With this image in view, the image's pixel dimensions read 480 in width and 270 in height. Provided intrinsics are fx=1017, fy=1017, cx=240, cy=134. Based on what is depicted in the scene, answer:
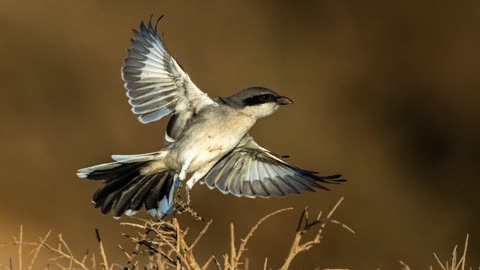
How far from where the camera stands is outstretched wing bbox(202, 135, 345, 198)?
528cm

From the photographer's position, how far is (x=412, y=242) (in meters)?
10.4

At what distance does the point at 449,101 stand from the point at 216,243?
10.9ft

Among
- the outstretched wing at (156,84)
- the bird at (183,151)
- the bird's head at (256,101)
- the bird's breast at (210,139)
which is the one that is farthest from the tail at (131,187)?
the bird's head at (256,101)

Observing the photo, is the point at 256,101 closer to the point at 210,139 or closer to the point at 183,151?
the point at 210,139

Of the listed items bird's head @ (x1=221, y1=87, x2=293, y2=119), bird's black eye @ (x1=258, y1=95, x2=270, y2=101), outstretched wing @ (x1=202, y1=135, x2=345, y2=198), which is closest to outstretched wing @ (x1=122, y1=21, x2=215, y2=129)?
bird's head @ (x1=221, y1=87, x2=293, y2=119)

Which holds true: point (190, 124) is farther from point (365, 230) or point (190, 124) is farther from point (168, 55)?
point (365, 230)

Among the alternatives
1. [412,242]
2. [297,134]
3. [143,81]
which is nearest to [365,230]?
[412,242]

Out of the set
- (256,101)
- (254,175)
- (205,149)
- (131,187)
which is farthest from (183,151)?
(254,175)

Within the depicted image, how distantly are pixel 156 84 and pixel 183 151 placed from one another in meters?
0.46

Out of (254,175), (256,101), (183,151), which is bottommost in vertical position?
(254,175)

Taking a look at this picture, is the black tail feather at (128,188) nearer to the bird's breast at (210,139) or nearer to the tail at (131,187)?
the tail at (131,187)

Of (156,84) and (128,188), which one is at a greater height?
(156,84)

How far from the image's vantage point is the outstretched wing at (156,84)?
5.09 m

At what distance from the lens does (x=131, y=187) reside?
4.91m
